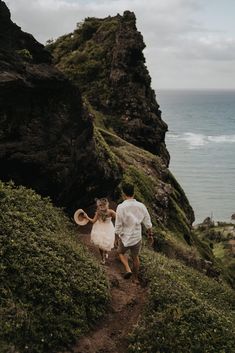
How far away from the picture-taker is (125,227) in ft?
50.0

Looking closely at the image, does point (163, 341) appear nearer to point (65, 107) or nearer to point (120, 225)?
point (120, 225)

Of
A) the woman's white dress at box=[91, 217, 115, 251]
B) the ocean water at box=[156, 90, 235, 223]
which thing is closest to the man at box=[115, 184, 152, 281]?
the woman's white dress at box=[91, 217, 115, 251]

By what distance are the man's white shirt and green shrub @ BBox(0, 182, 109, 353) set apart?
1.25 meters

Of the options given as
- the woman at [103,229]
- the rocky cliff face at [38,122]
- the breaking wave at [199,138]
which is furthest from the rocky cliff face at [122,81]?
the breaking wave at [199,138]

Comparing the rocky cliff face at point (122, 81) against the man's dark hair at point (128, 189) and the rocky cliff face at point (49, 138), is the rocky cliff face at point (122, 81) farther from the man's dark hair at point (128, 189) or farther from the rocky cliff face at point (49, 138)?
the man's dark hair at point (128, 189)

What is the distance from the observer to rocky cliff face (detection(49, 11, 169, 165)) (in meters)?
51.8

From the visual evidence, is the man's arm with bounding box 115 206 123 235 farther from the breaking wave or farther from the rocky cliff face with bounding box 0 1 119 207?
the breaking wave

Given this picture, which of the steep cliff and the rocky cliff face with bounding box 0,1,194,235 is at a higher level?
the steep cliff

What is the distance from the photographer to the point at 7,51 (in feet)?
58.1

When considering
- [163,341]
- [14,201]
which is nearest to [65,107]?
[14,201]

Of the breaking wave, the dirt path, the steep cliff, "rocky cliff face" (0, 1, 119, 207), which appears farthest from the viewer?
the breaking wave

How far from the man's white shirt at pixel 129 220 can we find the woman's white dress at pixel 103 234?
1161 millimetres

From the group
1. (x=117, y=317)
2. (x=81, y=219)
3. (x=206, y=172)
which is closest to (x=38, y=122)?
(x=81, y=219)

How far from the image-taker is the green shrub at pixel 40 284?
1103 centimetres
